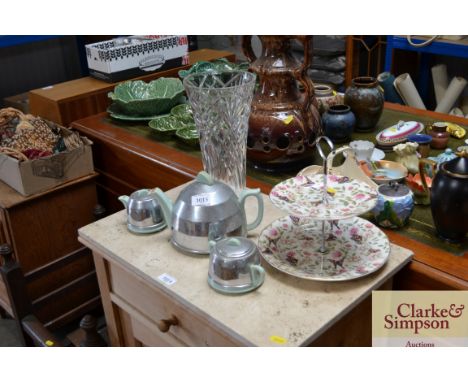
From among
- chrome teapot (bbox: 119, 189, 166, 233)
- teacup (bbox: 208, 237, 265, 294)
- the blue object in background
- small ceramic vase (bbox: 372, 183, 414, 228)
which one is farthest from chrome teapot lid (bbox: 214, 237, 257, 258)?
the blue object in background

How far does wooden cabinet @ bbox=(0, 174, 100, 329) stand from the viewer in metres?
1.56

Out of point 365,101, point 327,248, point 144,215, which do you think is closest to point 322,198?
point 327,248

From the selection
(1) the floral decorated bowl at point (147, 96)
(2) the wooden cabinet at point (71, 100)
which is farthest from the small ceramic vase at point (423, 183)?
(2) the wooden cabinet at point (71, 100)

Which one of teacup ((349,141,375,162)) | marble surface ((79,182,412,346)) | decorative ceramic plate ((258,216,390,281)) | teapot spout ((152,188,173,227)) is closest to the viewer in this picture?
marble surface ((79,182,412,346))

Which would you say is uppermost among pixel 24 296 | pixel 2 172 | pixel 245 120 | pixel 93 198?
pixel 245 120

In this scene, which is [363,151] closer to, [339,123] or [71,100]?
[339,123]

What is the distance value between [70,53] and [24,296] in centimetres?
236

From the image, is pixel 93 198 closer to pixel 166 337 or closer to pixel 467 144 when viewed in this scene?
pixel 166 337

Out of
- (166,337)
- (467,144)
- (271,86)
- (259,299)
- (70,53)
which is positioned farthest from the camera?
(70,53)

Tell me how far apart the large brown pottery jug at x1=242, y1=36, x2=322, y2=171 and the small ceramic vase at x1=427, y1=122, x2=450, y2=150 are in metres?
0.33

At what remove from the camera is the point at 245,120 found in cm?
110

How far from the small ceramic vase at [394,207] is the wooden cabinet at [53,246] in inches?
36.4

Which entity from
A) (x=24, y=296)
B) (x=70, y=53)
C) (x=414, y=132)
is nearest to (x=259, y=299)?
(x=414, y=132)

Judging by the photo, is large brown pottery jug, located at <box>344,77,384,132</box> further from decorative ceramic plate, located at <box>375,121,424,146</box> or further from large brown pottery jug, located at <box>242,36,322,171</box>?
large brown pottery jug, located at <box>242,36,322,171</box>
